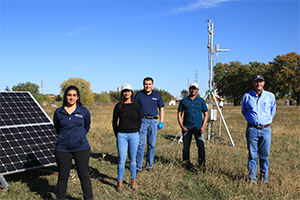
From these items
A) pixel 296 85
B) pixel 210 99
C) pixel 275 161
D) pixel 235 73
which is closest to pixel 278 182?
pixel 275 161

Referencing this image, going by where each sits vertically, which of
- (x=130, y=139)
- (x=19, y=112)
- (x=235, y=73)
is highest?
(x=235, y=73)

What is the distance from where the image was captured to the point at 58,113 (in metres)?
3.91

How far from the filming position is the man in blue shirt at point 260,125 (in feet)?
16.2

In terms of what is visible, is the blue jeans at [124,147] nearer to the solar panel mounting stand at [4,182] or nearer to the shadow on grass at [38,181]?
the shadow on grass at [38,181]

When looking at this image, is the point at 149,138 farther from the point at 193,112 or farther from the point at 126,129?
the point at 126,129

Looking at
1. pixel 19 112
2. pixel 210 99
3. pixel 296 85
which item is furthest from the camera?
pixel 296 85

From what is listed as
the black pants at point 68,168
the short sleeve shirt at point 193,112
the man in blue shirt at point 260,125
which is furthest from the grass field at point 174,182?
the short sleeve shirt at point 193,112

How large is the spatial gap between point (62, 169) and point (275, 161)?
6098 millimetres

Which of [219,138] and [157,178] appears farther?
[219,138]

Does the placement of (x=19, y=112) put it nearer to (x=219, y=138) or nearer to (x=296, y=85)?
(x=219, y=138)

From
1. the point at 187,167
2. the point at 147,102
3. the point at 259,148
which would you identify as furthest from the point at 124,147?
the point at 259,148

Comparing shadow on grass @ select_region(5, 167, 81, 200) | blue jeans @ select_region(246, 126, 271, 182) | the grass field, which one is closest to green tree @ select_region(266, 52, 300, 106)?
the grass field

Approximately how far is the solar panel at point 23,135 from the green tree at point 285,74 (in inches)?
1678

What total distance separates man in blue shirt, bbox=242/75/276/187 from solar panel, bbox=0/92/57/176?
4.04 metres
